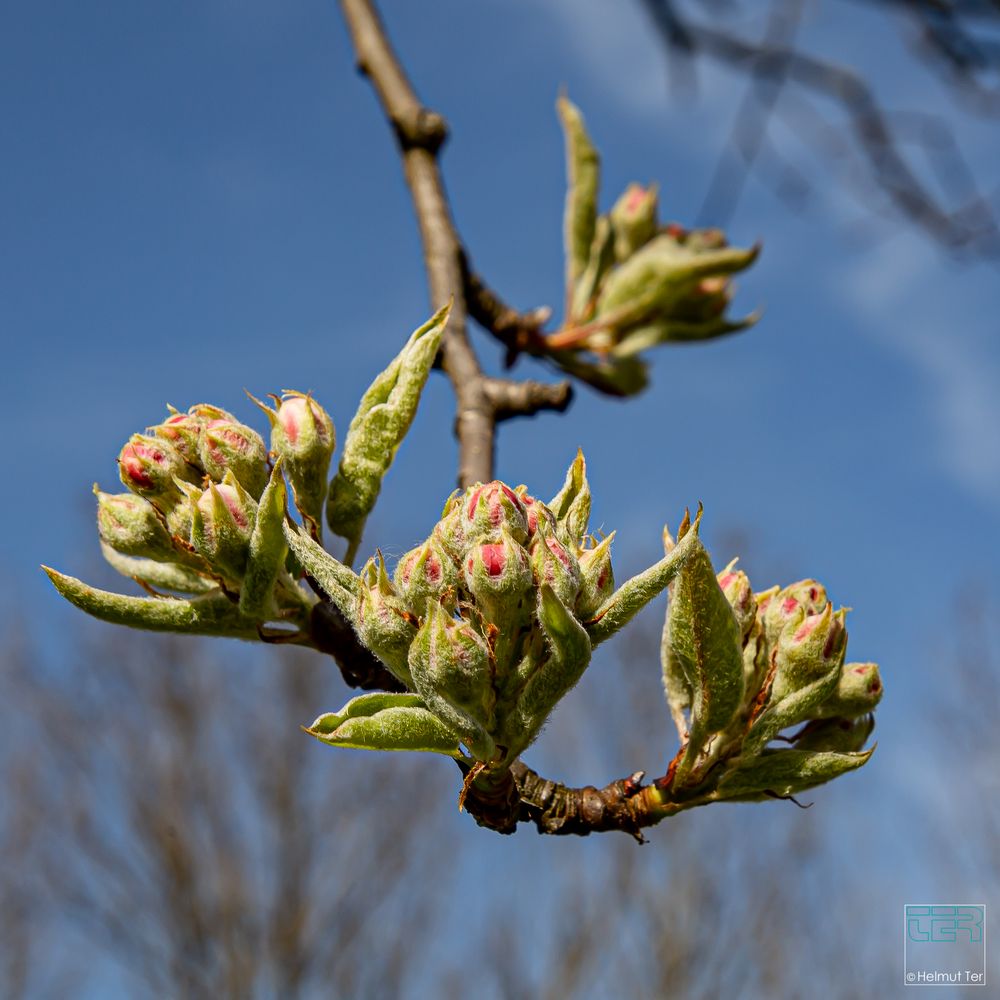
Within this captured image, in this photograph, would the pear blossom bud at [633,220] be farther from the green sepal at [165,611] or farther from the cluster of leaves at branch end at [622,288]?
the green sepal at [165,611]

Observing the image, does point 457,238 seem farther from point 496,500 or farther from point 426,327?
point 496,500

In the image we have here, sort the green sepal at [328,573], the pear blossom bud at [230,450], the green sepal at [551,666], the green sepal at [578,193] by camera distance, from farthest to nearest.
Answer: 1. the green sepal at [578,193]
2. the pear blossom bud at [230,450]
3. the green sepal at [328,573]
4. the green sepal at [551,666]

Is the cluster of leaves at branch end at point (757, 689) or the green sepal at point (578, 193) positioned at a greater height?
the green sepal at point (578, 193)

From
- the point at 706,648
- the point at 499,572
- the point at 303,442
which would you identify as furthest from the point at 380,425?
the point at 706,648

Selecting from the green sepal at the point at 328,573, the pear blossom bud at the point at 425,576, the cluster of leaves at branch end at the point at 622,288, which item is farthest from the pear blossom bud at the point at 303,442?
the cluster of leaves at branch end at the point at 622,288

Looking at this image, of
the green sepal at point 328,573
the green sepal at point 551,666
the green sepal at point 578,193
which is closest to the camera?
the green sepal at point 551,666

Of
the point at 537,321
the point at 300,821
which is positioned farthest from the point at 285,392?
the point at 300,821

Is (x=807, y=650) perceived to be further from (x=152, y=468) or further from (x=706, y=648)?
(x=152, y=468)

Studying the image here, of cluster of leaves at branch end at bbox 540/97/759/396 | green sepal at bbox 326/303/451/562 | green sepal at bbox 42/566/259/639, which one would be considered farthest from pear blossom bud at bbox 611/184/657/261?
green sepal at bbox 42/566/259/639
